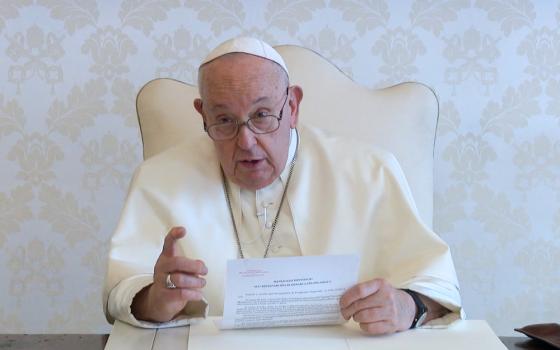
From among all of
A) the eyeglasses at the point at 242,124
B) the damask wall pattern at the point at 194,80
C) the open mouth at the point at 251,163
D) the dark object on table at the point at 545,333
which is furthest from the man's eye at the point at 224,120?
the damask wall pattern at the point at 194,80

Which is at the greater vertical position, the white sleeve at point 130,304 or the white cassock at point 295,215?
the white cassock at point 295,215

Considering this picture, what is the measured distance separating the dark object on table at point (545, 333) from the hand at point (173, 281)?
0.79 m

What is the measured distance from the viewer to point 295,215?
2.59 m

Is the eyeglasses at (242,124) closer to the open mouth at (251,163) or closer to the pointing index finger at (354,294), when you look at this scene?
the open mouth at (251,163)

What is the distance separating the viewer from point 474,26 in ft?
12.0

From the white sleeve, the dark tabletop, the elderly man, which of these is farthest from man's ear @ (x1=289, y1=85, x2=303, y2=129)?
the dark tabletop

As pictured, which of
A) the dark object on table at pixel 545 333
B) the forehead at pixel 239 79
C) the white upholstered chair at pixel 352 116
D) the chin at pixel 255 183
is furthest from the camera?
the white upholstered chair at pixel 352 116

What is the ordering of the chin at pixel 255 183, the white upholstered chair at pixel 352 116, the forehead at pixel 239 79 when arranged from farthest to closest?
1. the white upholstered chair at pixel 352 116
2. the chin at pixel 255 183
3. the forehead at pixel 239 79

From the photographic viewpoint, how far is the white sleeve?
82.5 inches

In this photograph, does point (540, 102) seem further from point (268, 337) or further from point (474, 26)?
point (268, 337)

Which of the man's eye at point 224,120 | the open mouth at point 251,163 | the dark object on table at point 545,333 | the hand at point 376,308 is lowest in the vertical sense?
the dark object on table at point 545,333

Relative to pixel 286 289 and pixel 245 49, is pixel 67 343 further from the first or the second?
pixel 245 49

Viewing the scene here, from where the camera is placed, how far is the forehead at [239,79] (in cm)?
239

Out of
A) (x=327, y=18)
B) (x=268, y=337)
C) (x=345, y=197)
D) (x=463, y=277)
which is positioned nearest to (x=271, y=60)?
(x=345, y=197)
